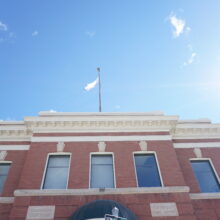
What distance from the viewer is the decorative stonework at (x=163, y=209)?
9.78 meters

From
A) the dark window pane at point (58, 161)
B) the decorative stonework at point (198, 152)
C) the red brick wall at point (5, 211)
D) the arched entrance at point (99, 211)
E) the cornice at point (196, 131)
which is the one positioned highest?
the cornice at point (196, 131)

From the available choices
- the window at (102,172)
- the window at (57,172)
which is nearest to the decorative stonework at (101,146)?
the window at (102,172)

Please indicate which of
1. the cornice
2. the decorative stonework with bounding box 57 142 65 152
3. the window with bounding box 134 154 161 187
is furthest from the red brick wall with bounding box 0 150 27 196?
the cornice

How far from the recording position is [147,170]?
459 inches

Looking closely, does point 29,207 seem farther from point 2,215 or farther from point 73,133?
point 73,133

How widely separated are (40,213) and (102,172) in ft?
11.2

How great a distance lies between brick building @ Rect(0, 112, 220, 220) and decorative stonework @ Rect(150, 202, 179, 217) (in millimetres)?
43

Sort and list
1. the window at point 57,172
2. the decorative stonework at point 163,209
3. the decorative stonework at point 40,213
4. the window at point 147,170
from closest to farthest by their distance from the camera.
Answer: the decorative stonework at point 40,213
the decorative stonework at point 163,209
the window at point 57,172
the window at point 147,170

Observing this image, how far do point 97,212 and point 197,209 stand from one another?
4.82m

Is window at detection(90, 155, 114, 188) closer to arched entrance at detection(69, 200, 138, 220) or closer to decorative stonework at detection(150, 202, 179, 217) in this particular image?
arched entrance at detection(69, 200, 138, 220)

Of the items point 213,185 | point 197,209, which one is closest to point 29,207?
point 197,209

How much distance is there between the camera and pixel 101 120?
13.2 metres

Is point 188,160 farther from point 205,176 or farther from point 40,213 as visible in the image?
point 40,213

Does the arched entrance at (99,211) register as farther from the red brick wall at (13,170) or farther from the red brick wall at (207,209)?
the red brick wall at (13,170)
